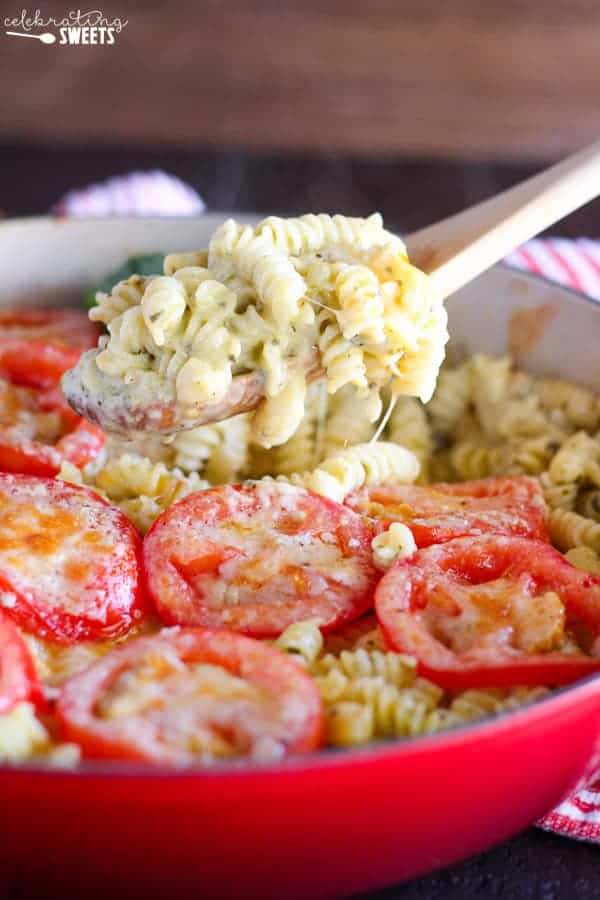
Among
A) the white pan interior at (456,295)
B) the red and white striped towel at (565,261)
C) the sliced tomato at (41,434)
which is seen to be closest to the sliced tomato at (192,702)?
the sliced tomato at (41,434)

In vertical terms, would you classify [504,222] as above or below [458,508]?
above

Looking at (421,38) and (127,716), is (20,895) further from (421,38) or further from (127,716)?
(421,38)

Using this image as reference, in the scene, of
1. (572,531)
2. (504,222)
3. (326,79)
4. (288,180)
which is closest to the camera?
(572,531)

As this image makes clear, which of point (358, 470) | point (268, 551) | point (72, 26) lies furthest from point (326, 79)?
point (268, 551)

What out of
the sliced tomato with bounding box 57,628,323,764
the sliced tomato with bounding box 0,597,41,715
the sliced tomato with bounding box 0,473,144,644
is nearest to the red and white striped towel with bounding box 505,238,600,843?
the sliced tomato with bounding box 0,473,144,644

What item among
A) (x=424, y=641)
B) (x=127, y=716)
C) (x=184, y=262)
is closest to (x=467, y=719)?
(x=424, y=641)

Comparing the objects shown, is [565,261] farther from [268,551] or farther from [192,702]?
[192,702]

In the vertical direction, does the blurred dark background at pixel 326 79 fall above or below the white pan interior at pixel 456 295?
above

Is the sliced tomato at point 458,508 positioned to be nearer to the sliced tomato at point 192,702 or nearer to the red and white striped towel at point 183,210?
the sliced tomato at point 192,702
